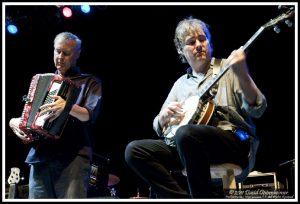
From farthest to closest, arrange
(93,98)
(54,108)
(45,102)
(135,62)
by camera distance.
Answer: (135,62) < (93,98) < (45,102) < (54,108)

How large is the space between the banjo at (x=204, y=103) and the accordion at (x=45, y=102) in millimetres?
819

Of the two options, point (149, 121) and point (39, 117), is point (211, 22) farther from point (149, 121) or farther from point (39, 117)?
point (39, 117)

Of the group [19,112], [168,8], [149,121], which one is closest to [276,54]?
[168,8]

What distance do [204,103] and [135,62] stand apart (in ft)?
10.0

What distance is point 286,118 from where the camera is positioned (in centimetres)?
529

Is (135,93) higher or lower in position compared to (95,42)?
lower

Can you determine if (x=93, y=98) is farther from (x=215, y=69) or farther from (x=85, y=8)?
(x=85, y=8)

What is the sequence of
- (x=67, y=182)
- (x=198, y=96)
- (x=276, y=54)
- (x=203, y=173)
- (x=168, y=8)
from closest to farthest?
(x=203, y=173)
(x=198, y=96)
(x=67, y=182)
(x=276, y=54)
(x=168, y=8)

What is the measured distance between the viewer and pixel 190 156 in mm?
2598

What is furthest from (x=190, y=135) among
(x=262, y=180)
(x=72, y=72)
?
(x=262, y=180)

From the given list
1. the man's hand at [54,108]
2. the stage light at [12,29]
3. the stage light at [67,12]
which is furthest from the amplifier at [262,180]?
the stage light at [12,29]

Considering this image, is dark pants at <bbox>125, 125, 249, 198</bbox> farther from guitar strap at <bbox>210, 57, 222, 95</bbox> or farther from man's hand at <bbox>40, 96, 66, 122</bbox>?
man's hand at <bbox>40, 96, 66, 122</bbox>

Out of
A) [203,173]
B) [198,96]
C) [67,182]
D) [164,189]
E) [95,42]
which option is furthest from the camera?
[95,42]

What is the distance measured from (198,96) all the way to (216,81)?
0.17 meters
